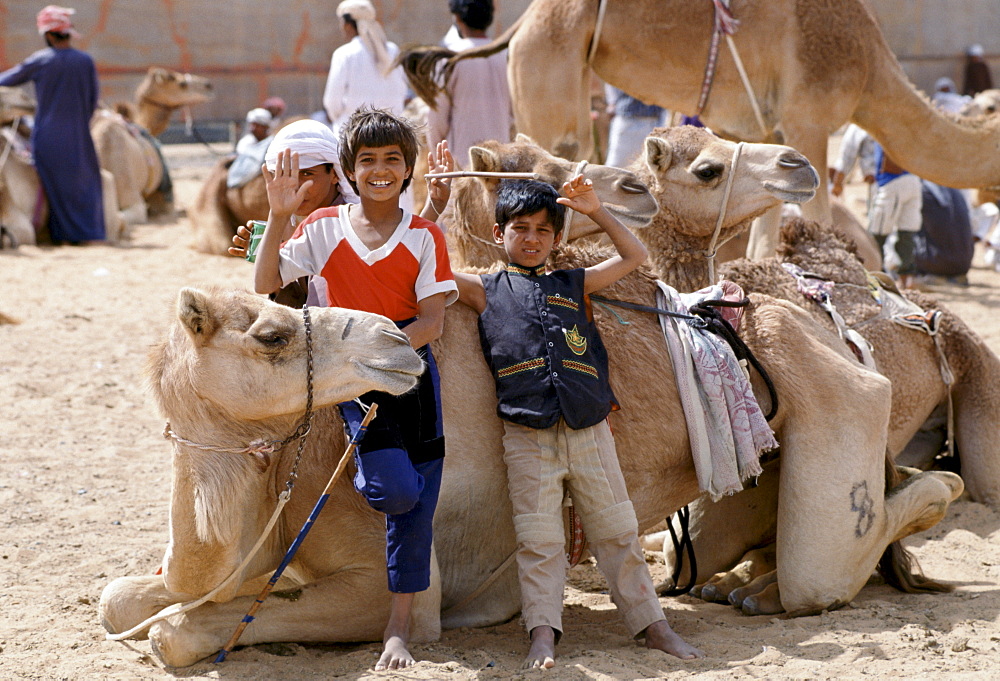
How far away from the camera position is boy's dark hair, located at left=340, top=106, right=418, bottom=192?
3.49 m

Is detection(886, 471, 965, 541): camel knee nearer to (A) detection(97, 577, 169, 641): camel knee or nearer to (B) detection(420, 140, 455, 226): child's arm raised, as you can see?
(B) detection(420, 140, 455, 226): child's arm raised

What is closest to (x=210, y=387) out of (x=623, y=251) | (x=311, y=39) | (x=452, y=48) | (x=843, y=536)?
(x=623, y=251)

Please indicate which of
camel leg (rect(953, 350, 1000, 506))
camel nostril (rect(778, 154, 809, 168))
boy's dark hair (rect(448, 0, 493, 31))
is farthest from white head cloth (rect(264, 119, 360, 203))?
boy's dark hair (rect(448, 0, 493, 31))

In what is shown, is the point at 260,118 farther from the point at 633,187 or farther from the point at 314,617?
the point at 314,617

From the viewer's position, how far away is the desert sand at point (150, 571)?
3389 mm

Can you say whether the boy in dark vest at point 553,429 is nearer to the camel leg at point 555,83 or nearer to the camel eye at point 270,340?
the camel eye at point 270,340

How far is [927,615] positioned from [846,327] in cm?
127

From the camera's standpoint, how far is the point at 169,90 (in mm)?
17984

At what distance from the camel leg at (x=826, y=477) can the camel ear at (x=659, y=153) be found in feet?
3.94

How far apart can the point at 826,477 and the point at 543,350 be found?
4.00 ft

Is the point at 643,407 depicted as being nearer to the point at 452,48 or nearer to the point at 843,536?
the point at 843,536

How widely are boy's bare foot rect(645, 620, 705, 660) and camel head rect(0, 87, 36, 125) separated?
38.6ft

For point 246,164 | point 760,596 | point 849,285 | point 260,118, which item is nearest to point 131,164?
point 260,118

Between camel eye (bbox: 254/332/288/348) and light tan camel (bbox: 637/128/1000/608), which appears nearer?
camel eye (bbox: 254/332/288/348)
